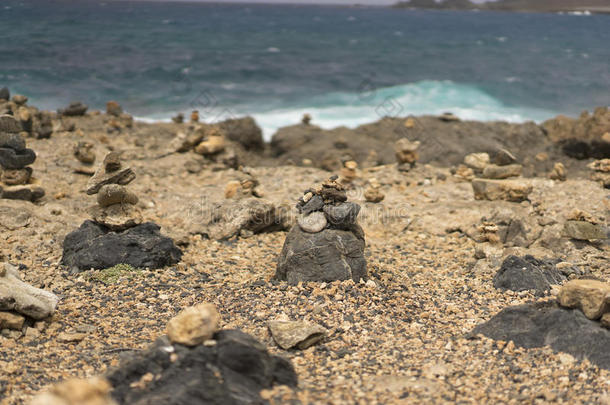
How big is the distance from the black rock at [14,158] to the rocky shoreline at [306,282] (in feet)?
0.68

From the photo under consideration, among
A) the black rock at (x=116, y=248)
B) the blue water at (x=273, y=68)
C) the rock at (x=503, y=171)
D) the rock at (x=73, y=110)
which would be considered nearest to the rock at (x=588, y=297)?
the black rock at (x=116, y=248)

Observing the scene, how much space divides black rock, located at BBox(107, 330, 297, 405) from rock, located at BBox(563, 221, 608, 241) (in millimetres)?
5723

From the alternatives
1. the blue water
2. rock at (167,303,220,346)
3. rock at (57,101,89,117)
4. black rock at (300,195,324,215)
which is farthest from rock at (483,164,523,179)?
rock at (57,101,89,117)

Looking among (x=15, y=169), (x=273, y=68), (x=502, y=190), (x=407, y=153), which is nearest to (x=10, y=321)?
(x=15, y=169)

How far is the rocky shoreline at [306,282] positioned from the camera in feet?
13.8

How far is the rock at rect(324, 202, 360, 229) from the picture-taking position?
6.57m

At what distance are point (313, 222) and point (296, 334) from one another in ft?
6.27

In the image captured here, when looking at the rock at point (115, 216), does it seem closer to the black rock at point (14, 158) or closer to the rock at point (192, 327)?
the black rock at point (14, 158)

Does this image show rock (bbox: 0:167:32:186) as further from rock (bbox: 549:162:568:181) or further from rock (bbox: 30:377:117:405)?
rock (bbox: 549:162:568:181)

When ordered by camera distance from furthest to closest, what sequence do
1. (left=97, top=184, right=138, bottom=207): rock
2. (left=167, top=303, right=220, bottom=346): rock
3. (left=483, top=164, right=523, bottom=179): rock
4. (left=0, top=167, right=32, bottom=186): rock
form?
(left=483, top=164, right=523, bottom=179): rock → (left=0, top=167, right=32, bottom=186): rock → (left=97, top=184, right=138, bottom=207): rock → (left=167, top=303, right=220, bottom=346): rock

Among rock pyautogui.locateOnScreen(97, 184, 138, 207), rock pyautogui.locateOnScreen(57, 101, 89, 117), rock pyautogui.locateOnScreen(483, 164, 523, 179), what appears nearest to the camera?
rock pyautogui.locateOnScreen(97, 184, 138, 207)

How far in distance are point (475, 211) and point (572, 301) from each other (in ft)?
13.8

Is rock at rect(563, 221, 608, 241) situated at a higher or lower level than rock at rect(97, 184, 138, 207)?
lower

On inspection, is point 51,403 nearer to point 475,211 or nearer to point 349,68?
point 475,211
